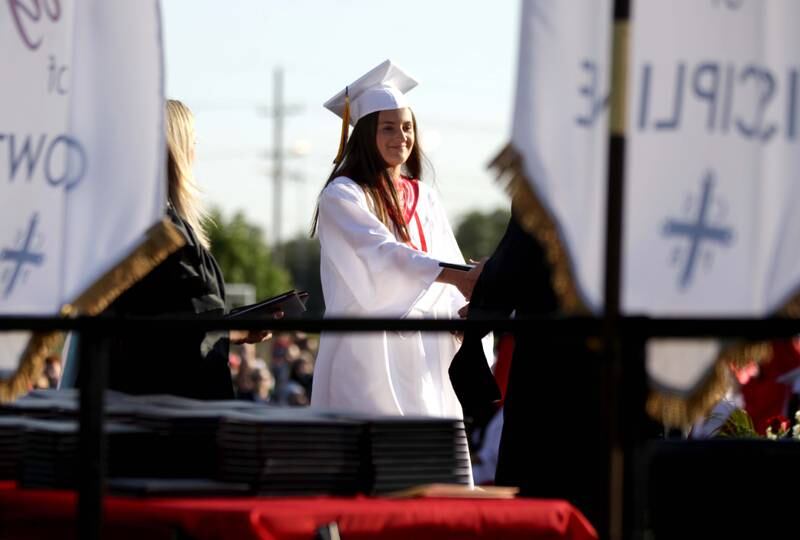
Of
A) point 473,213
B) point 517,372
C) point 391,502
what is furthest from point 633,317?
point 473,213

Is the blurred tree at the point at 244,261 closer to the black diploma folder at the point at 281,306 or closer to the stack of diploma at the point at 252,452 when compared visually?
the black diploma folder at the point at 281,306

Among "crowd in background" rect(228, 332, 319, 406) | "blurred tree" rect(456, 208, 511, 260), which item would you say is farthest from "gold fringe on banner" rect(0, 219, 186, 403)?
"blurred tree" rect(456, 208, 511, 260)

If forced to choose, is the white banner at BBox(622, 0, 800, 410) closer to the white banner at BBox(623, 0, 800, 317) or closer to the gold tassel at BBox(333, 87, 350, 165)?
the white banner at BBox(623, 0, 800, 317)

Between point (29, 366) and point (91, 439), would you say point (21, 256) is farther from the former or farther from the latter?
point (91, 439)

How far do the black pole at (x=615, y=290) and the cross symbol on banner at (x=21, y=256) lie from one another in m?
1.32

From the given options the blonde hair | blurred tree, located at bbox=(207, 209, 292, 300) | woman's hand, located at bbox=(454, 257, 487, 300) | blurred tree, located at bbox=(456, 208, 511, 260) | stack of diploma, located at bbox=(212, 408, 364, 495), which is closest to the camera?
stack of diploma, located at bbox=(212, 408, 364, 495)

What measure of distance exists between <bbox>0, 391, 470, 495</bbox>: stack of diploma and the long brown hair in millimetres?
2252

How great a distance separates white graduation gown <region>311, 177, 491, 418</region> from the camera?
18.5 ft

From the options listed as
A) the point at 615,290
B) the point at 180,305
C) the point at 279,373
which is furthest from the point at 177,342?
the point at 279,373

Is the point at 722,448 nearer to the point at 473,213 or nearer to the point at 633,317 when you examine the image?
the point at 633,317

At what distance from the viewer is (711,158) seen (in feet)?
9.45

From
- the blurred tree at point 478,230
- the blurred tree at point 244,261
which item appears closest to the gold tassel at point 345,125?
the blurred tree at point 244,261

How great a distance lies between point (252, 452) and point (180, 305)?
225 cm

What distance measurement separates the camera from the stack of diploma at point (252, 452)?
3279 millimetres
